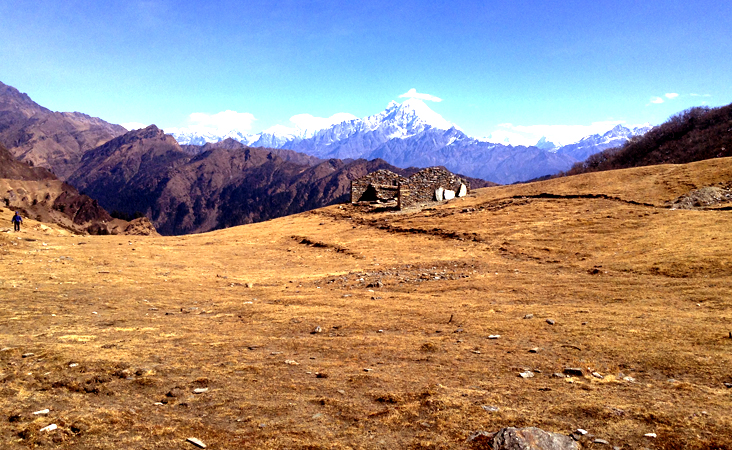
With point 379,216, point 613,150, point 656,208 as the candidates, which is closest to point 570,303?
point 656,208

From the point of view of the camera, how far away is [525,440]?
471 centimetres

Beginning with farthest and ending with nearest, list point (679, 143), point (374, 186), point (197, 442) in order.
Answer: point (679, 143), point (374, 186), point (197, 442)

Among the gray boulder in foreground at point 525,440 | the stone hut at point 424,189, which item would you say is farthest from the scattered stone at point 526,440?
the stone hut at point 424,189

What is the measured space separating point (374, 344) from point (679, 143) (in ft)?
355

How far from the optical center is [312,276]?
1856cm

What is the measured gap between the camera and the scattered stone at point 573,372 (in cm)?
709

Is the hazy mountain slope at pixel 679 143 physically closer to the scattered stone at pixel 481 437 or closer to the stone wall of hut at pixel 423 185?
the stone wall of hut at pixel 423 185

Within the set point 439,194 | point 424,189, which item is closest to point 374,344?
point 439,194

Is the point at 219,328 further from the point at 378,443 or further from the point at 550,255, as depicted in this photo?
the point at 550,255

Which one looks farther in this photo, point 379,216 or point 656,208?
point 379,216

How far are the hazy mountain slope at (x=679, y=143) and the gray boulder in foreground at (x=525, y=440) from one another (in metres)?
82.4

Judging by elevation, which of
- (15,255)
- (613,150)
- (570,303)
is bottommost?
(570,303)

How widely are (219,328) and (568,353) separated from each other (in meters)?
7.83

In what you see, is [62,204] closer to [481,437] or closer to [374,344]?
[374,344]
